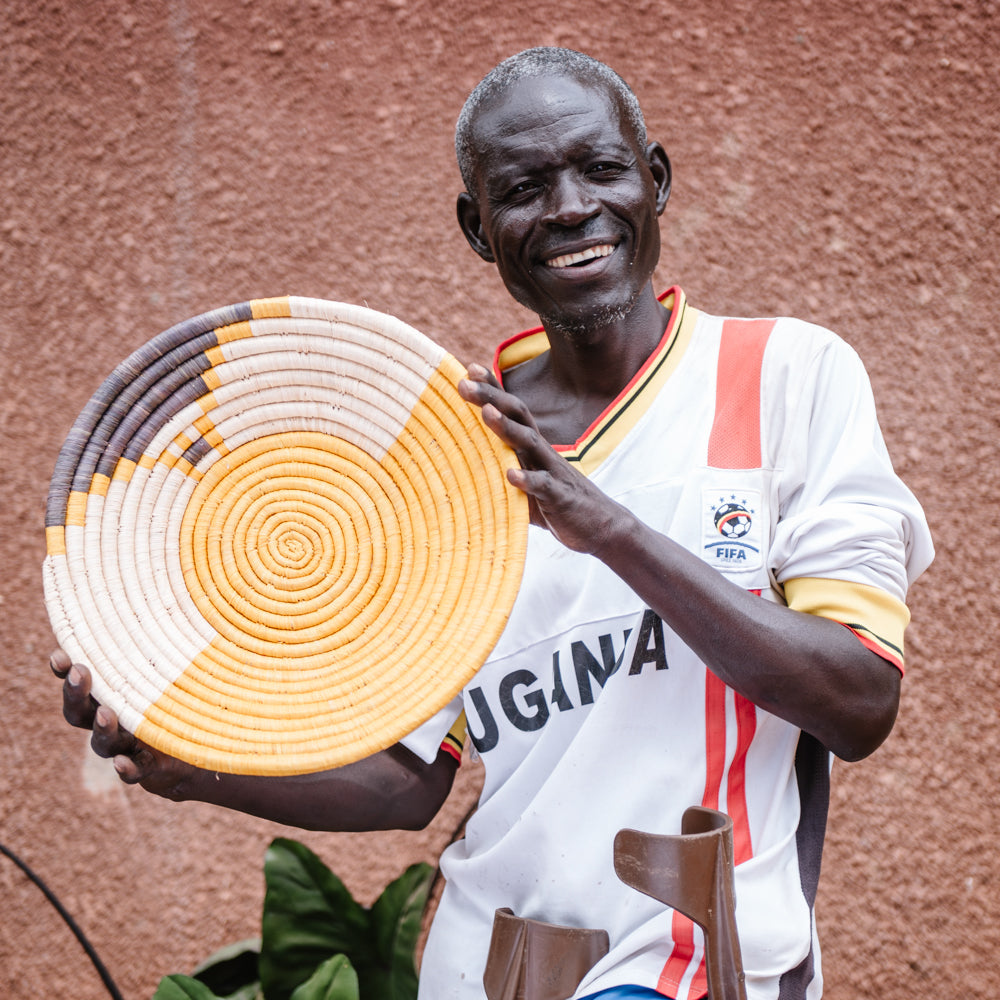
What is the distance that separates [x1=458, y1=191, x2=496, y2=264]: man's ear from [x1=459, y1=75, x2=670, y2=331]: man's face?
0.12 m

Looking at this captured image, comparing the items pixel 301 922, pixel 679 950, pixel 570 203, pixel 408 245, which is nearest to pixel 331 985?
pixel 301 922

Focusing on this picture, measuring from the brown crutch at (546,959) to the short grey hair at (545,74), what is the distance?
945mm

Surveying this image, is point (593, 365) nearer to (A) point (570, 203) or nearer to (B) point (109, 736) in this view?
(A) point (570, 203)

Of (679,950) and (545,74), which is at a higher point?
(545,74)

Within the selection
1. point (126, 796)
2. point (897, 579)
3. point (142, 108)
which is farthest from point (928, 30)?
point (126, 796)

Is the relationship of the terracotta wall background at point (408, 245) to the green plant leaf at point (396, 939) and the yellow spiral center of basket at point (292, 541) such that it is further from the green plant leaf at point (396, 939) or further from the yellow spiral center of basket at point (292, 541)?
the yellow spiral center of basket at point (292, 541)

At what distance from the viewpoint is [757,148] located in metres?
2.11

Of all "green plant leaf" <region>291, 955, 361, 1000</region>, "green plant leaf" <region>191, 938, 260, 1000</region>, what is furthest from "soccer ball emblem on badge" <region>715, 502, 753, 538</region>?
"green plant leaf" <region>191, 938, 260, 1000</region>

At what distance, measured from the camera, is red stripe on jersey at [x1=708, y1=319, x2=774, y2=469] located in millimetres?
1227

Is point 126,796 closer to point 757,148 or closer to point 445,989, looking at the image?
point 445,989

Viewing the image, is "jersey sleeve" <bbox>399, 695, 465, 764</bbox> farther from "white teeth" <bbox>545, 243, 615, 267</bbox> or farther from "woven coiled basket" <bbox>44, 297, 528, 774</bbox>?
"white teeth" <bbox>545, 243, 615, 267</bbox>

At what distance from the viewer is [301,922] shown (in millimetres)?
1757

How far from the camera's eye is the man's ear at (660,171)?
1457mm

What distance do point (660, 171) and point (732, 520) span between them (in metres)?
0.56
